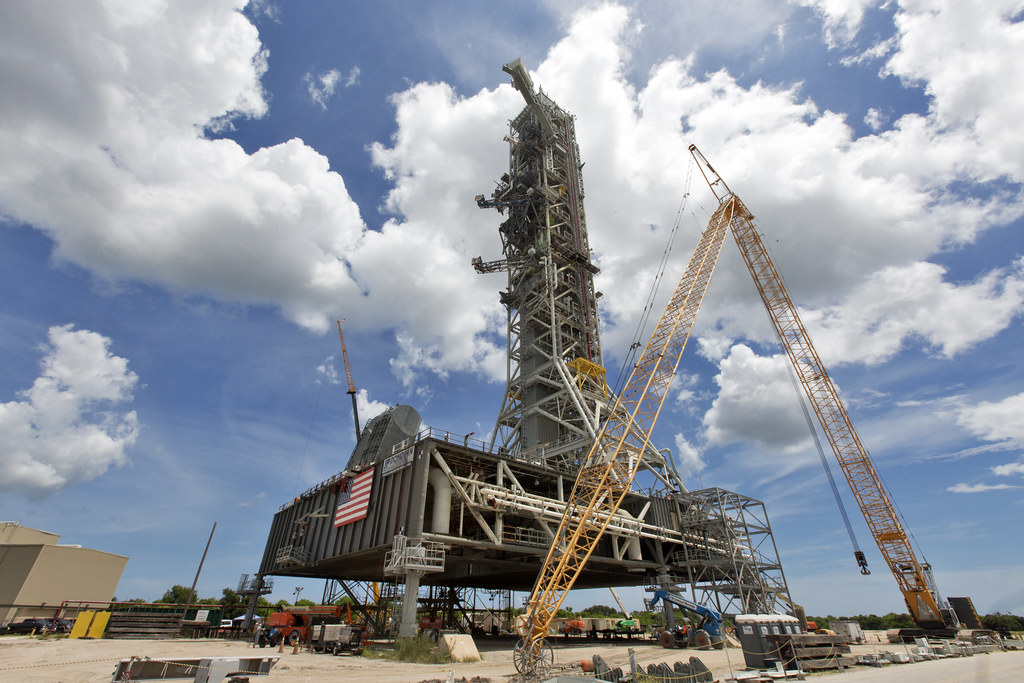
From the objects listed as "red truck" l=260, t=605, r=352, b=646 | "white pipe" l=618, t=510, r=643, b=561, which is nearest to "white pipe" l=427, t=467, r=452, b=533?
"red truck" l=260, t=605, r=352, b=646

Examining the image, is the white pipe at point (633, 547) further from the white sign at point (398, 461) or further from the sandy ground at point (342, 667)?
the white sign at point (398, 461)

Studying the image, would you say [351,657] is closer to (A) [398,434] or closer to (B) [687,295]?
(A) [398,434]

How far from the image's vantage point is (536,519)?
33719 mm

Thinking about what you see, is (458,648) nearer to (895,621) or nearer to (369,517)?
(369,517)

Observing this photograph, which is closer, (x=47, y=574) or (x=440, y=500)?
(x=440, y=500)

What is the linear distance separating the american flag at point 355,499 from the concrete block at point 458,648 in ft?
38.8

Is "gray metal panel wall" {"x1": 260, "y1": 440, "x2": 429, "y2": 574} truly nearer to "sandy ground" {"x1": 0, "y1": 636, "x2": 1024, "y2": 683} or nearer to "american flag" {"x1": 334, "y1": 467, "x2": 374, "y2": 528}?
"american flag" {"x1": 334, "y1": 467, "x2": 374, "y2": 528}

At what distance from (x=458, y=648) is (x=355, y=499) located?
14649mm

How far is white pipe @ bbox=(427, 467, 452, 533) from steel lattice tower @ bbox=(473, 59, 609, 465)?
41.5 ft

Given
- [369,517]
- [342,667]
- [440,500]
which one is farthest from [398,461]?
[342,667]

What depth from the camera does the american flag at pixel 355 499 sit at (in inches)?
1305

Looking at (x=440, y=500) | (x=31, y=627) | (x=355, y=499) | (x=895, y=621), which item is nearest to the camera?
(x=440, y=500)

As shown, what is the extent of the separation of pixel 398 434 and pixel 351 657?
62.9 ft

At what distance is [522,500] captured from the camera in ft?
107
